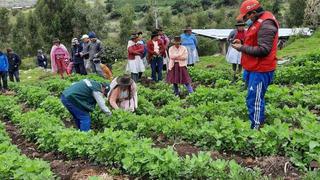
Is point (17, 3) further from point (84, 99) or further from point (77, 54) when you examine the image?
point (84, 99)

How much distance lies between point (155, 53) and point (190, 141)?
8117 millimetres

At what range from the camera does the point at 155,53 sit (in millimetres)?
15555

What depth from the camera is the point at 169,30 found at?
99.2 feet

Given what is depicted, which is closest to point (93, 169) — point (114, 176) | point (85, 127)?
point (114, 176)

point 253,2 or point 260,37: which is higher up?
point 253,2

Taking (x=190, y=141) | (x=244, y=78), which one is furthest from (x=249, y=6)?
(x=244, y=78)

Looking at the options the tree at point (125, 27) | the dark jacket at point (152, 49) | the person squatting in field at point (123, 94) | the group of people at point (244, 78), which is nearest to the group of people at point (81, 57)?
the dark jacket at point (152, 49)

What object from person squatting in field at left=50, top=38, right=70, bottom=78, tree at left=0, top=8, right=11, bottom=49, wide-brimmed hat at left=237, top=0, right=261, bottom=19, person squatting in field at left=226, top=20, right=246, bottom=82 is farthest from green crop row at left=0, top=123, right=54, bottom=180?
tree at left=0, top=8, right=11, bottom=49

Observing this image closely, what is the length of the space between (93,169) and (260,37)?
3301mm

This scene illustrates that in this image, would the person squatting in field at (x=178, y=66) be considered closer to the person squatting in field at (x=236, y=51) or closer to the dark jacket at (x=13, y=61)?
the person squatting in field at (x=236, y=51)

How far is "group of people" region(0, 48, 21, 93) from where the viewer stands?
17781mm

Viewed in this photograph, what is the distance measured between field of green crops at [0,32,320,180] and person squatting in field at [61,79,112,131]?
38 centimetres

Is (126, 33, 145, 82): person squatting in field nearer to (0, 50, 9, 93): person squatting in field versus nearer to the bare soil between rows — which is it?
(0, 50, 9, 93): person squatting in field

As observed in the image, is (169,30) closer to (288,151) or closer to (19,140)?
(19,140)
